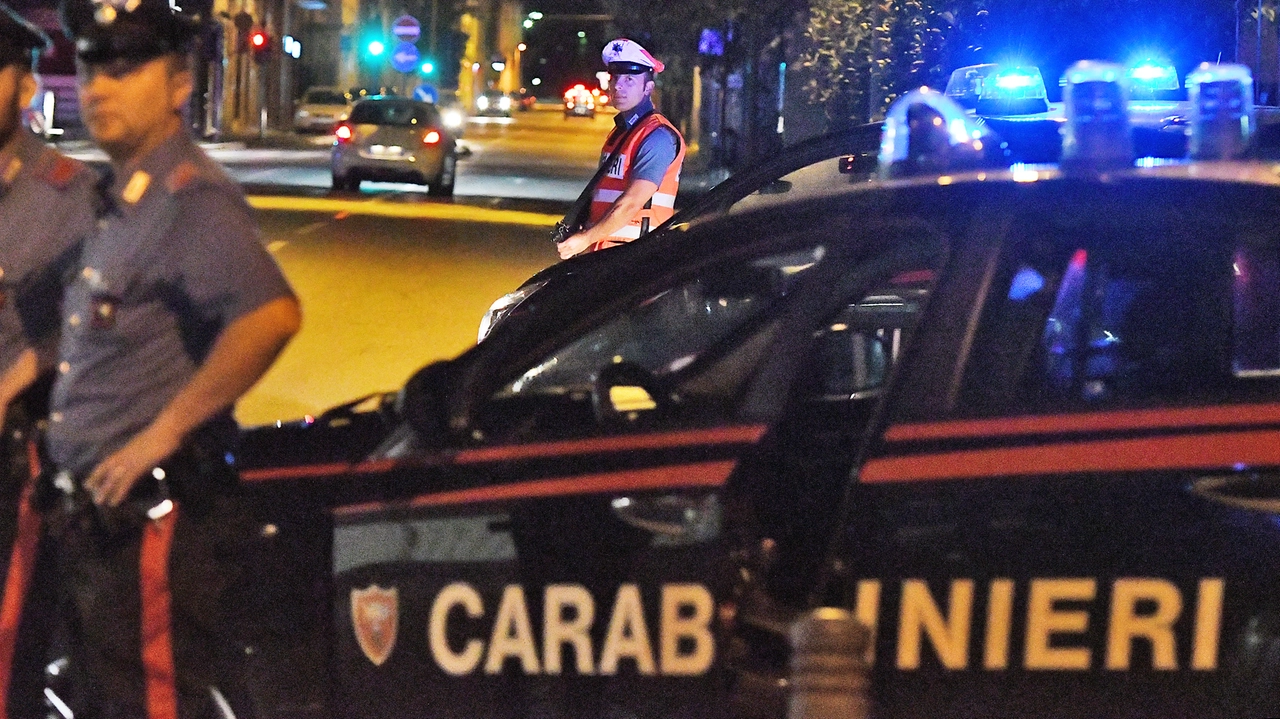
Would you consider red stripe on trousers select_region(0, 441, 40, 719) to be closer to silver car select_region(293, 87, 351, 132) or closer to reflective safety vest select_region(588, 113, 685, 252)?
reflective safety vest select_region(588, 113, 685, 252)

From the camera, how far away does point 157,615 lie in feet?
9.98

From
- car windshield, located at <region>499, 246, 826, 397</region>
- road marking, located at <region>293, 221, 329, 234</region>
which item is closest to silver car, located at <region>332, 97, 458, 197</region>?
road marking, located at <region>293, 221, 329, 234</region>

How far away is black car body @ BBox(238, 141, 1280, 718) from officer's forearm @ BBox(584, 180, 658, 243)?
10.9ft

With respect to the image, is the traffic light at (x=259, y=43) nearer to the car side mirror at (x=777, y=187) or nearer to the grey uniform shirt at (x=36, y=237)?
the car side mirror at (x=777, y=187)

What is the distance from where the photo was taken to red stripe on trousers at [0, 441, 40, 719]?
332 centimetres

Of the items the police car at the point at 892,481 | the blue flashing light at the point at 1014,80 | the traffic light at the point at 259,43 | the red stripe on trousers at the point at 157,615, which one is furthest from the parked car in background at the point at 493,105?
the red stripe on trousers at the point at 157,615

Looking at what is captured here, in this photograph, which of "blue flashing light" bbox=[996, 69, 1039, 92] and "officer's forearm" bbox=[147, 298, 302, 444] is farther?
"blue flashing light" bbox=[996, 69, 1039, 92]

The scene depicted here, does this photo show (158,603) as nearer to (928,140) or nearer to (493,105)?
(928,140)

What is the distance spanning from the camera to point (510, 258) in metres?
17.0

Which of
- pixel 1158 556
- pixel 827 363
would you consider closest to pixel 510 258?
pixel 827 363

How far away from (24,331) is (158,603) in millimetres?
727

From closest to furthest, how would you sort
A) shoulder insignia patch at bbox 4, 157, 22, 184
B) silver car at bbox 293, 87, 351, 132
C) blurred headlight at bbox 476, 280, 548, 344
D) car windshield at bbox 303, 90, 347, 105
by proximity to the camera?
1. shoulder insignia patch at bbox 4, 157, 22, 184
2. blurred headlight at bbox 476, 280, 548, 344
3. silver car at bbox 293, 87, 351, 132
4. car windshield at bbox 303, 90, 347, 105

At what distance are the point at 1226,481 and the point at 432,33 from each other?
77.4m

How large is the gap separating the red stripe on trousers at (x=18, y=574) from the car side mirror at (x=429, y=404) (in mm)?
700
